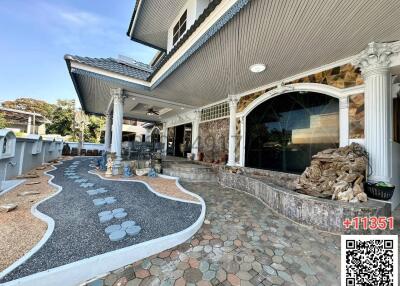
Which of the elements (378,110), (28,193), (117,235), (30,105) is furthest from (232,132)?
(30,105)

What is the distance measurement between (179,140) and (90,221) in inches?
365

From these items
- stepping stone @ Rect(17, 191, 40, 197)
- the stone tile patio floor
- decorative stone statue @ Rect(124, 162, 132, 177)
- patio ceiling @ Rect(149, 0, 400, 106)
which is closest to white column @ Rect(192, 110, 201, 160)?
decorative stone statue @ Rect(124, 162, 132, 177)

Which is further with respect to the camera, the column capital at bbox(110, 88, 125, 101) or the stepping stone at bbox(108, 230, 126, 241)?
the column capital at bbox(110, 88, 125, 101)

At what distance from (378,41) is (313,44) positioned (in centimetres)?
122

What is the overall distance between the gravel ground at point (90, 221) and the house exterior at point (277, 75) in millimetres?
3254

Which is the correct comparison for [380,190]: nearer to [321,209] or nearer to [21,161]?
[321,209]

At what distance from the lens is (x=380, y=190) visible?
3164 millimetres

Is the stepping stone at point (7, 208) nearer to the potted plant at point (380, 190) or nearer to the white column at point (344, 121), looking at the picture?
the potted plant at point (380, 190)

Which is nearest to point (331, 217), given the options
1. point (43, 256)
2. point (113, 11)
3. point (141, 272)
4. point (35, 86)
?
point (141, 272)

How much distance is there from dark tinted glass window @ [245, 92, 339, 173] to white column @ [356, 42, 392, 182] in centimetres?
80

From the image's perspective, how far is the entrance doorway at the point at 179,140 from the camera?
10.7 m

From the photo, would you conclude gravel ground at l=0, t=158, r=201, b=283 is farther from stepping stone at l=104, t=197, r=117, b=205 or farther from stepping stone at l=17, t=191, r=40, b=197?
stepping stone at l=17, t=191, r=40, b=197

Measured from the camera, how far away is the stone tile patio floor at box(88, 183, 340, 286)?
1.74m

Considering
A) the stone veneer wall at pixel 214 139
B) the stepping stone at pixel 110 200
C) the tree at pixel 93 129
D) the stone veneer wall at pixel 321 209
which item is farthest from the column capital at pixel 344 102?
the tree at pixel 93 129
